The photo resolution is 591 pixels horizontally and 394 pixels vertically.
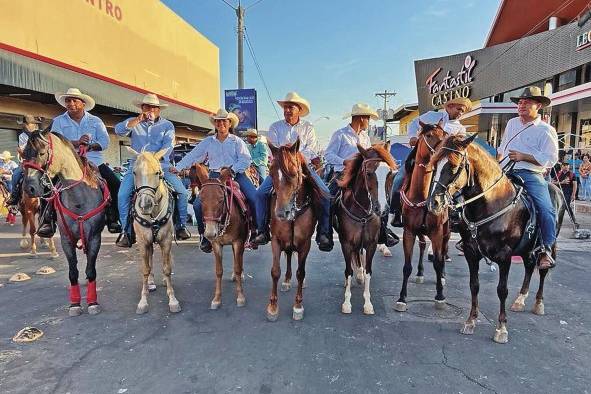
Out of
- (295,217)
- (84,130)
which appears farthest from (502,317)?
(84,130)

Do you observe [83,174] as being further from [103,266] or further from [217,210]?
[103,266]

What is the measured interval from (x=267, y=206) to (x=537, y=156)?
10.8ft

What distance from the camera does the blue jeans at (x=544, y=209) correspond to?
4004 mm

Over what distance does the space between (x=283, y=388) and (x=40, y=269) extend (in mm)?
5537

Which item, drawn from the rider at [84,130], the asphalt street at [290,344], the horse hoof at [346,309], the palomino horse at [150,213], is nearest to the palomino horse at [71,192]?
the rider at [84,130]

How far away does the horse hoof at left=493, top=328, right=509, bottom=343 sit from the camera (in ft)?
12.6

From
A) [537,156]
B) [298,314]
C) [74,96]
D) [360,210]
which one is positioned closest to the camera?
[537,156]

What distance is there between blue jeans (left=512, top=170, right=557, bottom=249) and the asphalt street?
1.10 meters

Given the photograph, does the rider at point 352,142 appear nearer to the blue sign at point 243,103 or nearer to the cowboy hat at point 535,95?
the cowboy hat at point 535,95

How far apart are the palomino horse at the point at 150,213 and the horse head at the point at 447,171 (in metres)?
3.24

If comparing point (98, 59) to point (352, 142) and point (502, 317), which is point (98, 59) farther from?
point (502, 317)

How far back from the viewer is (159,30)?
20156 millimetres

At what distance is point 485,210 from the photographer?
3857 millimetres

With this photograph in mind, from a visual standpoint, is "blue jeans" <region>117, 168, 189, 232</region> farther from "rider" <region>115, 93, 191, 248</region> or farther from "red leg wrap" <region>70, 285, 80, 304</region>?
"red leg wrap" <region>70, 285, 80, 304</region>
